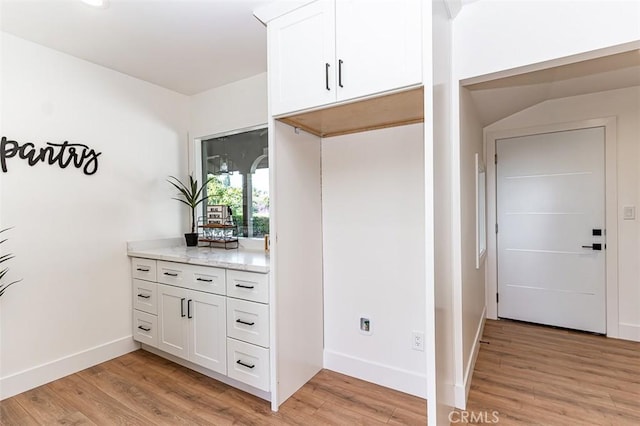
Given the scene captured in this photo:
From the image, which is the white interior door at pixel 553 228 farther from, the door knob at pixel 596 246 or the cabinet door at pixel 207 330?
the cabinet door at pixel 207 330

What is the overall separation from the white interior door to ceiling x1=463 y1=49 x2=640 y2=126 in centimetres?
43

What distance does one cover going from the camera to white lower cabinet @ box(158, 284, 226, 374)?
2193 mm

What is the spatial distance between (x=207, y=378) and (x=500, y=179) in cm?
350

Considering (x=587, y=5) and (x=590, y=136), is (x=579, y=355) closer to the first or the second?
(x=590, y=136)

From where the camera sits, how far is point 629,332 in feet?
9.58

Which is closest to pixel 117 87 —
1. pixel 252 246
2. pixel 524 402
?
pixel 252 246

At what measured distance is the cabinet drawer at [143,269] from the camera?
8.67 ft

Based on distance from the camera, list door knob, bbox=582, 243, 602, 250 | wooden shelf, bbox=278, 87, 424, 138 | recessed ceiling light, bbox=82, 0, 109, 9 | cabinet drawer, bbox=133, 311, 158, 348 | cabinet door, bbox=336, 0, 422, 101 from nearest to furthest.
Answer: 1. cabinet door, bbox=336, 0, 422, 101
2. wooden shelf, bbox=278, 87, 424, 138
3. recessed ceiling light, bbox=82, 0, 109, 9
4. cabinet drawer, bbox=133, 311, 158, 348
5. door knob, bbox=582, 243, 602, 250

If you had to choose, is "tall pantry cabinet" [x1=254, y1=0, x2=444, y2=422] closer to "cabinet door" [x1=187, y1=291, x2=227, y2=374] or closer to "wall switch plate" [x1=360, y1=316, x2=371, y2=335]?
"wall switch plate" [x1=360, y1=316, x2=371, y2=335]

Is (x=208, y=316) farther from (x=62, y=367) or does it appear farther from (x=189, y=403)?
(x=62, y=367)

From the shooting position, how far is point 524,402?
2.01m

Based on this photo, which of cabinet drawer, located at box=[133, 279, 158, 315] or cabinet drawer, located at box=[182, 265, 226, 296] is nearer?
cabinet drawer, located at box=[182, 265, 226, 296]

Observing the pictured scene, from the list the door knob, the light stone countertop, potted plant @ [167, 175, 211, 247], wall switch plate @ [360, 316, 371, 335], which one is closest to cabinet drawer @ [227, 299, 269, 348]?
the light stone countertop

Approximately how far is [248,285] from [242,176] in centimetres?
138
